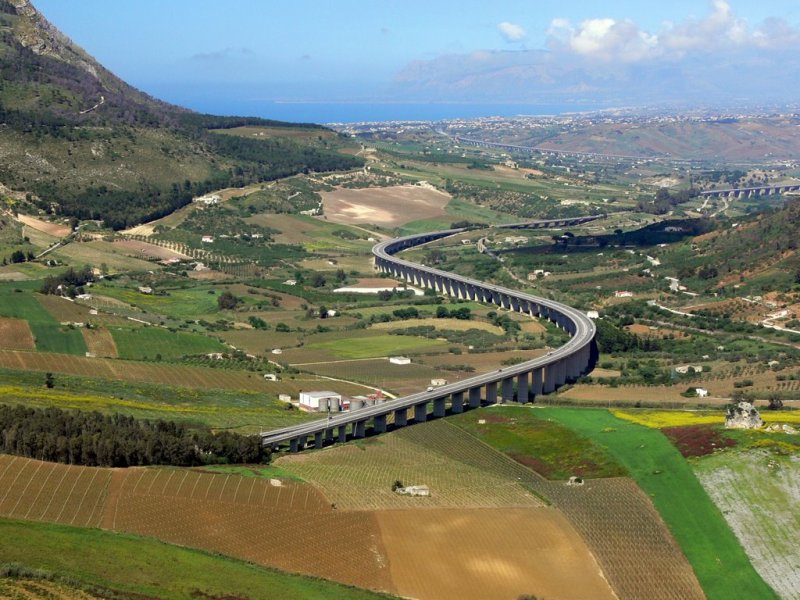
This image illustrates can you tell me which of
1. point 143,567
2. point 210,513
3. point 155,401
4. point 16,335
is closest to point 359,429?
point 155,401

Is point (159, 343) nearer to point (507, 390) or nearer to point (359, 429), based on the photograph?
point (359, 429)

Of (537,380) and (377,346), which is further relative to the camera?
(377,346)

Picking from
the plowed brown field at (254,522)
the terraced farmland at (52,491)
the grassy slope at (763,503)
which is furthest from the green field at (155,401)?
the grassy slope at (763,503)

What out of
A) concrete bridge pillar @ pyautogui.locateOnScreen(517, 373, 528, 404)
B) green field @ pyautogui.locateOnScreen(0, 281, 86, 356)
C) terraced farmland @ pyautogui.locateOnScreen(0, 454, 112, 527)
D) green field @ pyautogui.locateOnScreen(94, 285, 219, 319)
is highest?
terraced farmland @ pyautogui.locateOnScreen(0, 454, 112, 527)

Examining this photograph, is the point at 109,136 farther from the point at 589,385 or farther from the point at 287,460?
the point at 287,460

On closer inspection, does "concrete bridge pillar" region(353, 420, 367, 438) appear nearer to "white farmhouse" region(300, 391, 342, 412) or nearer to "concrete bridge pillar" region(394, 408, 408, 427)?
"concrete bridge pillar" region(394, 408, 408, 427)

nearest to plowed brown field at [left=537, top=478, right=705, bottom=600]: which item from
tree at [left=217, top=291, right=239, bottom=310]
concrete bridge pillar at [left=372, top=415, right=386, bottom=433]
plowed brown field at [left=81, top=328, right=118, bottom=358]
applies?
concrete bridge pillar at [left=372, top=415, right=386, bottom=433]
